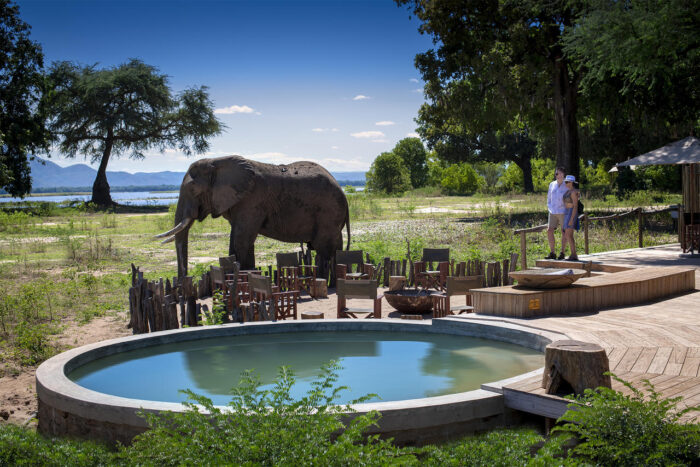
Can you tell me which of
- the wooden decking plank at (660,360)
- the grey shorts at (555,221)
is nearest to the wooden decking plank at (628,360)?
the wooden decking plank at (660,360)

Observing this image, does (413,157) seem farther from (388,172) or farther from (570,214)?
(570,214)

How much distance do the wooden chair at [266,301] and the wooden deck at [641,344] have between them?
2.81 m

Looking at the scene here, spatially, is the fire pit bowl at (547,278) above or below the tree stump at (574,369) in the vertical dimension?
above

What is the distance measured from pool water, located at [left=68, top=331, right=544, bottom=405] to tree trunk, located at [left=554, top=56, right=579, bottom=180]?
56.2ft

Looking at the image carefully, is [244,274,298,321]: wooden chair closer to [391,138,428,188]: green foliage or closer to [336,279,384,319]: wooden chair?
[336,279,384,319]: wooden chair

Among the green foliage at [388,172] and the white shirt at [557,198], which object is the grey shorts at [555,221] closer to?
the white shirt at [557,198]

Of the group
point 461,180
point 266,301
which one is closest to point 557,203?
point 266,301

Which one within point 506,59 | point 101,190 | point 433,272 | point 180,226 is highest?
point 506,59

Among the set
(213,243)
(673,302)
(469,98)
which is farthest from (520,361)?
(469,98)

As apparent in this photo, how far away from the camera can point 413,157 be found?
10331cm

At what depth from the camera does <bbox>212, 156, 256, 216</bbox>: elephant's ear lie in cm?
1362

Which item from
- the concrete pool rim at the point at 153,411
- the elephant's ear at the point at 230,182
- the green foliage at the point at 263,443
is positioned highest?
the elephant's ear at the point at 230,182

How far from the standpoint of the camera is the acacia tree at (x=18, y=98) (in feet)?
98.4

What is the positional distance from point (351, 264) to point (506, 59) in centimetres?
1408
